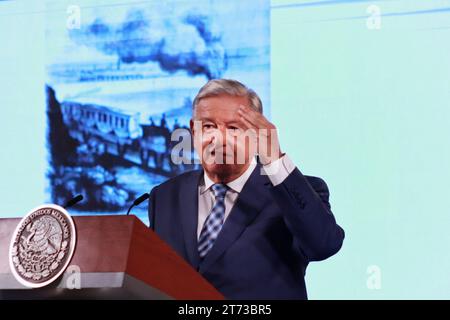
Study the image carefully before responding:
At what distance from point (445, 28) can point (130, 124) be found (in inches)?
57.8

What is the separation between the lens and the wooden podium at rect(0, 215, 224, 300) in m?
1.69

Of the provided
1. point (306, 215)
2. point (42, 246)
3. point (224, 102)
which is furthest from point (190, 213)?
point (42, 246)

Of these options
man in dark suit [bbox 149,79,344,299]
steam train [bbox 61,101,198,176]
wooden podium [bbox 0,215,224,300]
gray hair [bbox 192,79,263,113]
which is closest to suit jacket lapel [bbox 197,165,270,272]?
man in dark suit [bbox 149,79,344,299]

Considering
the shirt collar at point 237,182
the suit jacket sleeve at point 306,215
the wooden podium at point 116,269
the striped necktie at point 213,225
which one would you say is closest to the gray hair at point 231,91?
the shirt collar at point 237,182

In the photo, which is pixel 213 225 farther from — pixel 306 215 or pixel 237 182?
pixel 306 215

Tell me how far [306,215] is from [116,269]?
0.77 m

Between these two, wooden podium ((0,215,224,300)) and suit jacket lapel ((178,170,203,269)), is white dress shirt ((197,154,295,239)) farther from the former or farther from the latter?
wooden podium ((0,215,224,300))

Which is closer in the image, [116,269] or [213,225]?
[116,269]

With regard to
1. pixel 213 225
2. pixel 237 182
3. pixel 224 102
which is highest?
pixel 224 102

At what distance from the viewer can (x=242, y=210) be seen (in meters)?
2.62

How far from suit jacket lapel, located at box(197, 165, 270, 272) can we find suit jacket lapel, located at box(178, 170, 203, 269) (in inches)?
2.7

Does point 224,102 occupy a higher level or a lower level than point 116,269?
higher
